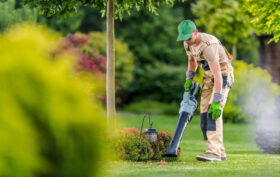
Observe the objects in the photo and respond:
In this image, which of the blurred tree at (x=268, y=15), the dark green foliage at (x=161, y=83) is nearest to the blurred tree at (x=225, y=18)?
the dark green foliage at (x=161, y=83)

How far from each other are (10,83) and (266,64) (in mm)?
22220

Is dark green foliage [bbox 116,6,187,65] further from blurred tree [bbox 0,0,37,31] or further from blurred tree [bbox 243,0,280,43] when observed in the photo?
blurred tree [bbox 243,0,280,43]

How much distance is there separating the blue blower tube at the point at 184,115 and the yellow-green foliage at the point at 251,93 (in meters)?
11.4

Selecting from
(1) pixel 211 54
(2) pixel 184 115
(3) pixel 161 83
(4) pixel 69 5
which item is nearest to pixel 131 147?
(2) pixel 184 115

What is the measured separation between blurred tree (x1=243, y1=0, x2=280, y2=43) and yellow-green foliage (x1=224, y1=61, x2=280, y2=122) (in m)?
7.29

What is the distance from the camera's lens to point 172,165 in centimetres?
→ 765

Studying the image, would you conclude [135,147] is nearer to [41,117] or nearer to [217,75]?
[217,75]

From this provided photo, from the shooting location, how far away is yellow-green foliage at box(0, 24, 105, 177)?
3252 mm

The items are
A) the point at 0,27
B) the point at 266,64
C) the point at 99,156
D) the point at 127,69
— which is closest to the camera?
the point at 99,156

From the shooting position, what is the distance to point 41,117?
336 cm

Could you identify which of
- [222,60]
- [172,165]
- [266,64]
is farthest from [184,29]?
[266,64]

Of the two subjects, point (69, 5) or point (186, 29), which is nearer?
point (186, 29)

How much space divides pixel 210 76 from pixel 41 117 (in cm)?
496

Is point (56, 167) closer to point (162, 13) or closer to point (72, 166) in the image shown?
point (72, 166)
